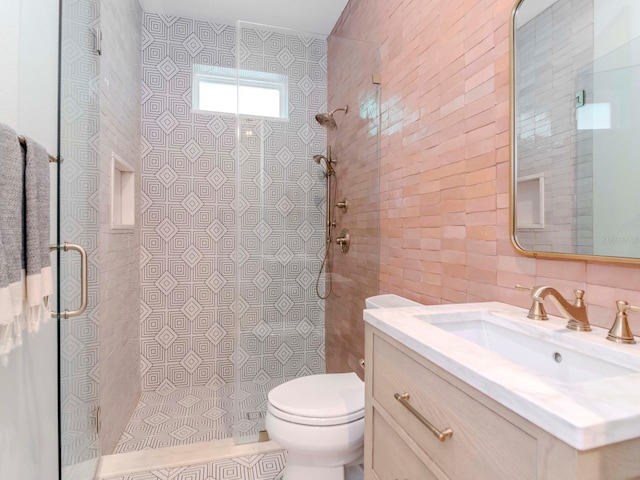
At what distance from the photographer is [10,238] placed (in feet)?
2.88

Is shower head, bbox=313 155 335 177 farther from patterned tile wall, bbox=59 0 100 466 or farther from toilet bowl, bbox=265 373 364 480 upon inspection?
toilet bowl, bbox=265 373 364 480

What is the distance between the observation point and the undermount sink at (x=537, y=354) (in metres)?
Result: 0.72

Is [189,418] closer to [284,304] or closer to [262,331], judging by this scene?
[262,331]

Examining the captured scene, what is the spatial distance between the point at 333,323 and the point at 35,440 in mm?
1570

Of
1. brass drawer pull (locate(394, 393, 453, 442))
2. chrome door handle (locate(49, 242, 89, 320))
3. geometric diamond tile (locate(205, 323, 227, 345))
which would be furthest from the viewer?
geometric diamond tile (locate(205, 323, 227, 345))

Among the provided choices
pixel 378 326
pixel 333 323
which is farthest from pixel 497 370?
pixel 333 323

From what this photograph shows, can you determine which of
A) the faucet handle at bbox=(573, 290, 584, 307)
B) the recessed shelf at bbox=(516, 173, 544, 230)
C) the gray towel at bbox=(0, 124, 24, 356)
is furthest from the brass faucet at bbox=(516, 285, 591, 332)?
the gray towel at bbox=(0, 124, 24, 356)

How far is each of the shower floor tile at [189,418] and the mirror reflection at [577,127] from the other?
70.7 inches

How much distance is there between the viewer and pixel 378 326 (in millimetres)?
951

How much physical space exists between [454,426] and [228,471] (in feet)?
5.12

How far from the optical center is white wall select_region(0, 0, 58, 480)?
958mm

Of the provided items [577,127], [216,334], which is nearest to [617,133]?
[577,127]

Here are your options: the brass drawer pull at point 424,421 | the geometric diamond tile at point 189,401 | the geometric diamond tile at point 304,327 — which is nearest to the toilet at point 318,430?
the brass drawer pull at point 424,421

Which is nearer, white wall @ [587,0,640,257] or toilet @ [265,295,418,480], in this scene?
white wall @ [587,0,640,257]
